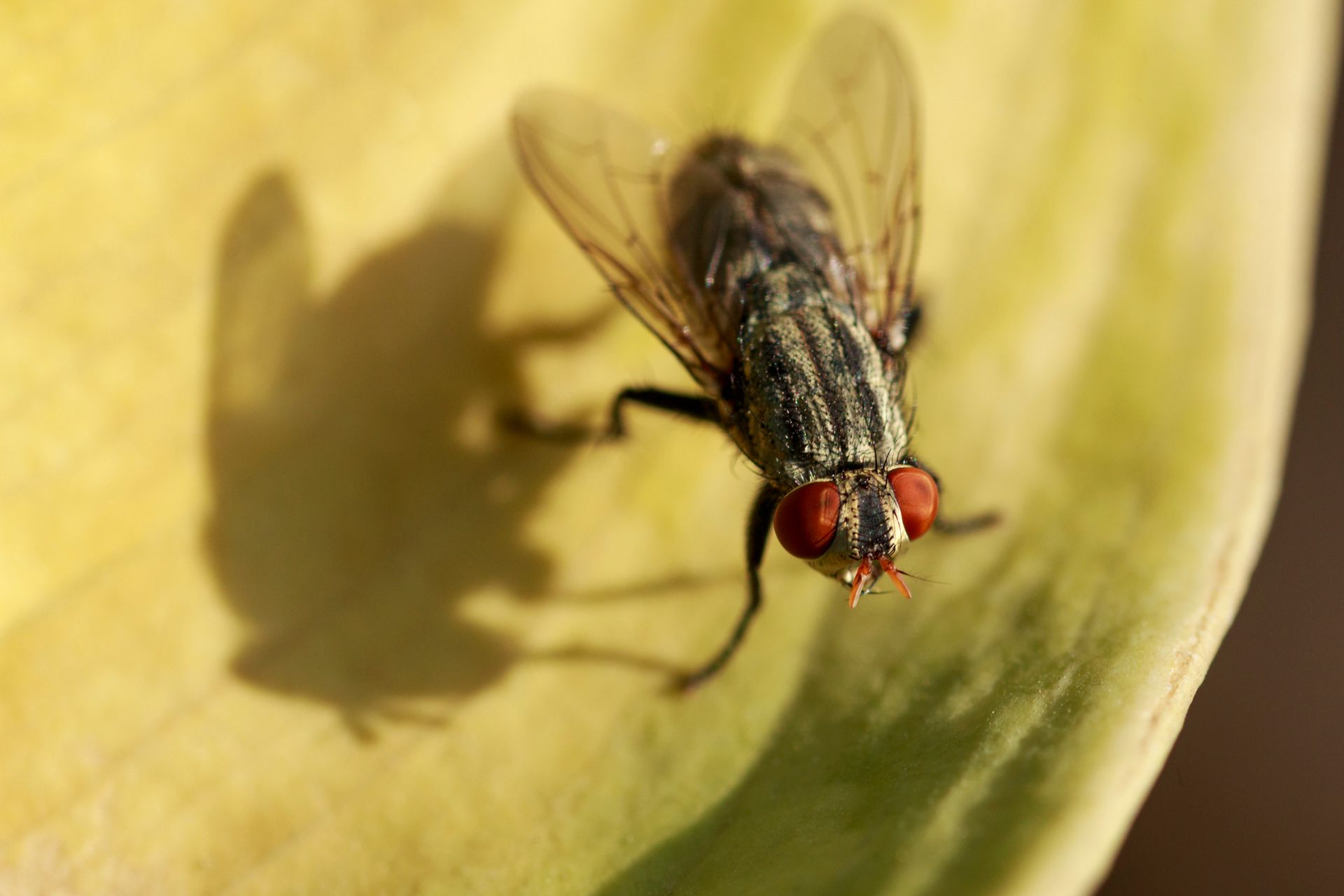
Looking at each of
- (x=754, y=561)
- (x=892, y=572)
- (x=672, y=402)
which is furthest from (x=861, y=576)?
(x=672, y=402)

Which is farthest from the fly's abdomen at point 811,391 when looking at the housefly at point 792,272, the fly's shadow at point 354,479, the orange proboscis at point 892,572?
the fly's shadow at point 354,479

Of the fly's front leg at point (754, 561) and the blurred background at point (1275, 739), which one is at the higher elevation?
the fly's front leg at point (754, 561)

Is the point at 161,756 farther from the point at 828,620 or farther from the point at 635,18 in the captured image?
the point at 635,18

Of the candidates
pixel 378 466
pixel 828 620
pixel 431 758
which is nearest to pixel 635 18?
pixel 378 466

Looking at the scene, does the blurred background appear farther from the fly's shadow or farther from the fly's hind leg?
the fly's shadow

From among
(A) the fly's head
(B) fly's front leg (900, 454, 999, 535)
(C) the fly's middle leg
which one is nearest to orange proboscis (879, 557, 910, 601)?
(A) the fly's head

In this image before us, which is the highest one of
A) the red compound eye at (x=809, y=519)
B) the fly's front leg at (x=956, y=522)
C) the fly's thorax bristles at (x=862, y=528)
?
the red compound eye at (x=809, y=519)

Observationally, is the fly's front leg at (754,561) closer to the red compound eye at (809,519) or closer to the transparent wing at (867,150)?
the red compound eye at (809,519)
